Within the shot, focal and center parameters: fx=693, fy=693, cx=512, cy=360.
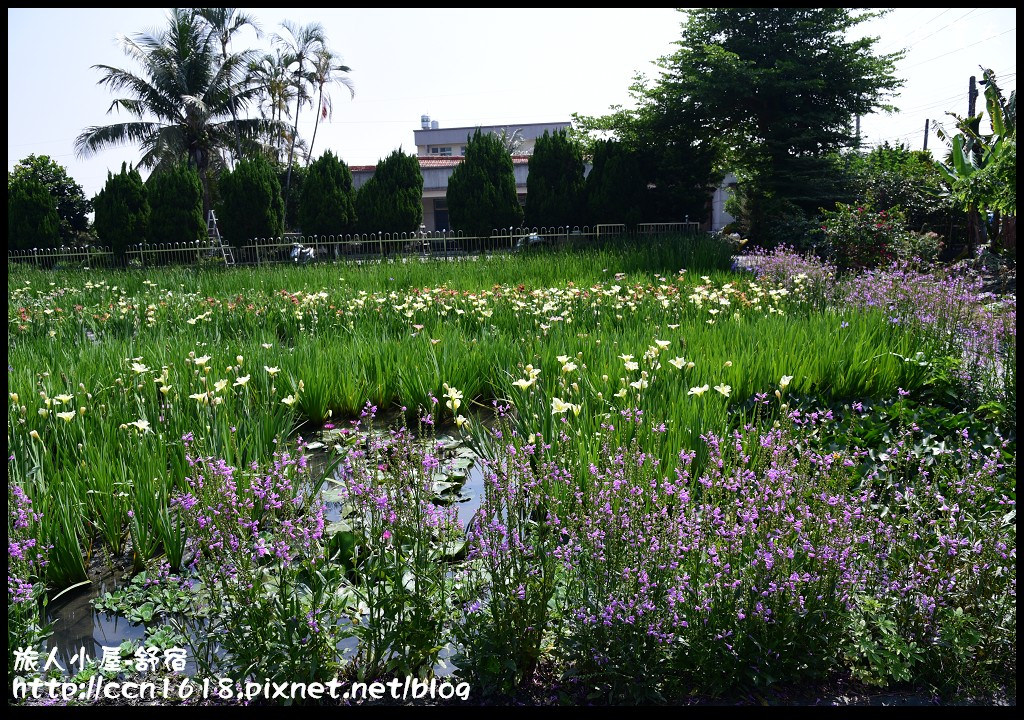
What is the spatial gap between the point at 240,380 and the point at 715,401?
251 centimetres

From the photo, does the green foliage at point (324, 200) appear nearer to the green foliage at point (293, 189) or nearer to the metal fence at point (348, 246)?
the metal fence at point (348, 246)

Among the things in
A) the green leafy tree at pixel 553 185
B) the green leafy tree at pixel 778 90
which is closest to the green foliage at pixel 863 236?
the green leafy tree at pixel 778 90

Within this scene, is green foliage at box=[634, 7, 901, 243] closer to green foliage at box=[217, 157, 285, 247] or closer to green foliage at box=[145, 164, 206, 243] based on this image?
green foliage at box=[217, 157, 285, 247]

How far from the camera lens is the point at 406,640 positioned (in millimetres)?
2137

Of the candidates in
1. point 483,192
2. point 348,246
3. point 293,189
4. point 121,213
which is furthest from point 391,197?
point 293,189

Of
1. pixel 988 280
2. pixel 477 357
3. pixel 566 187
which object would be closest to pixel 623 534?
pixel 477 357

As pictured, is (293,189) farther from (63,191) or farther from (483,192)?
(483,192)

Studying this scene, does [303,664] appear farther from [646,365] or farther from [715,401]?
[646,365]

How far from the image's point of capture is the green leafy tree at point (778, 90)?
17.8 m

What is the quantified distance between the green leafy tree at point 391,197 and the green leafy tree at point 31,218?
31.9 ft

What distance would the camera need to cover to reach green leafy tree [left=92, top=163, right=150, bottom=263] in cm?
1942

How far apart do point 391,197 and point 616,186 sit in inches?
252

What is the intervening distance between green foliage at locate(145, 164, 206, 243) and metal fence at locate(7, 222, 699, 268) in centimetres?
39

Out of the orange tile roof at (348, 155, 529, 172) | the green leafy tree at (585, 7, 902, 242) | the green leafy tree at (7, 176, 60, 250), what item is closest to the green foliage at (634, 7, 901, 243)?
the green leafy tree at (585, 7, 902, 242)
